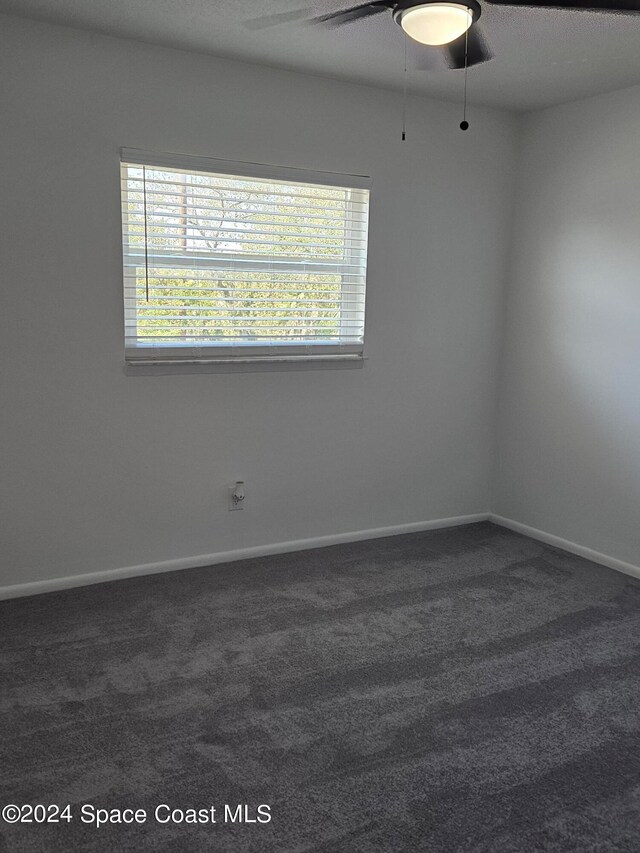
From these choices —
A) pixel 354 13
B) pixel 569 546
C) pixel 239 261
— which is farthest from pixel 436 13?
pixel 569 546

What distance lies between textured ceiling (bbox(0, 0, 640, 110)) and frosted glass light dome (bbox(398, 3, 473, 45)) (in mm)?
172

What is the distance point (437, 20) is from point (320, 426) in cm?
215

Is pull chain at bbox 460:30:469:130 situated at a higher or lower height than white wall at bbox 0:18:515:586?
higher

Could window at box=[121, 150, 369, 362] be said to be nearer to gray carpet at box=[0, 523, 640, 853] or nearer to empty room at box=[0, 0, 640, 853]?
empty room at box=[0, 0, 640, 853]

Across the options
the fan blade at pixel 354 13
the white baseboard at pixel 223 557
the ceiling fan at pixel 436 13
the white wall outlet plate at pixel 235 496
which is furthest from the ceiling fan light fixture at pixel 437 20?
the white baseboard at pixel 223 557

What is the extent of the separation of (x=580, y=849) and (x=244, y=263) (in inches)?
112

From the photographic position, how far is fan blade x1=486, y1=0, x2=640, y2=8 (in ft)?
7.78

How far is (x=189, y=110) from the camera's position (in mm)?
3439

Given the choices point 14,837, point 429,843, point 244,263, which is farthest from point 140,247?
point 429,843

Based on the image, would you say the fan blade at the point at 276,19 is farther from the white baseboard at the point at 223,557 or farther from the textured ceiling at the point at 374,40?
the white baseboard at the point at 223,557

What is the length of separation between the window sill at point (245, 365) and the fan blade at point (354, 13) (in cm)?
160

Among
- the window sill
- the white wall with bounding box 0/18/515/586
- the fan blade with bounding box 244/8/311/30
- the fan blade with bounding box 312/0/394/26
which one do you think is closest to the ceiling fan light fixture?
the fan blade with bounding box 312/0/394/26

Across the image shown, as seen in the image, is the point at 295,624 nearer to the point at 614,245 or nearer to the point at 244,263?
the point at 244,263

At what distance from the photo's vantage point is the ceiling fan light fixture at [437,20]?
2.47 m
